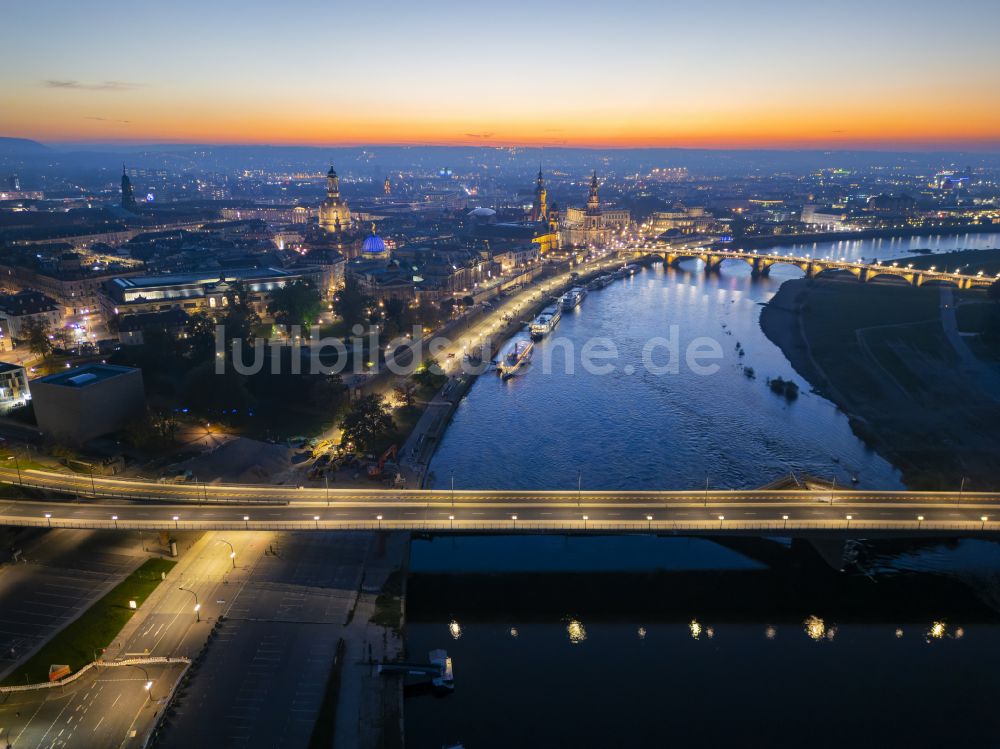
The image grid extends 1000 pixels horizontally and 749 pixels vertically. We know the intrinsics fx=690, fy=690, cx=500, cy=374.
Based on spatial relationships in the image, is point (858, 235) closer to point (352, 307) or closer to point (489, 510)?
point (352, 307)

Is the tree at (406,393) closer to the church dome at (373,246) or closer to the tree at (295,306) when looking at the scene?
the tree at (295,306)

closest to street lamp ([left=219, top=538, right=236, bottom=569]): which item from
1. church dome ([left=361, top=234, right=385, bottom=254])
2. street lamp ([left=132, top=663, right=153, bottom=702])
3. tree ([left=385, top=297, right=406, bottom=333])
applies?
street lamp ([left=132, top=663, right=153, bottom=702])

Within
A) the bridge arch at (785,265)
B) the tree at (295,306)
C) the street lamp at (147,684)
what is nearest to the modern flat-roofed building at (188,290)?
the tree at (295,306)

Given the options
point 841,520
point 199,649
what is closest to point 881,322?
point 841,520

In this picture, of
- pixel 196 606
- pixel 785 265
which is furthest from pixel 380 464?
pixel 785 265

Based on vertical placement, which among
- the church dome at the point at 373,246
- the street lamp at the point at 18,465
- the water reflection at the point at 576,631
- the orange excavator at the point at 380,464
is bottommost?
the water reflection at the point at 576,631

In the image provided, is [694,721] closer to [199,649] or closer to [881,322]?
[199,649]
